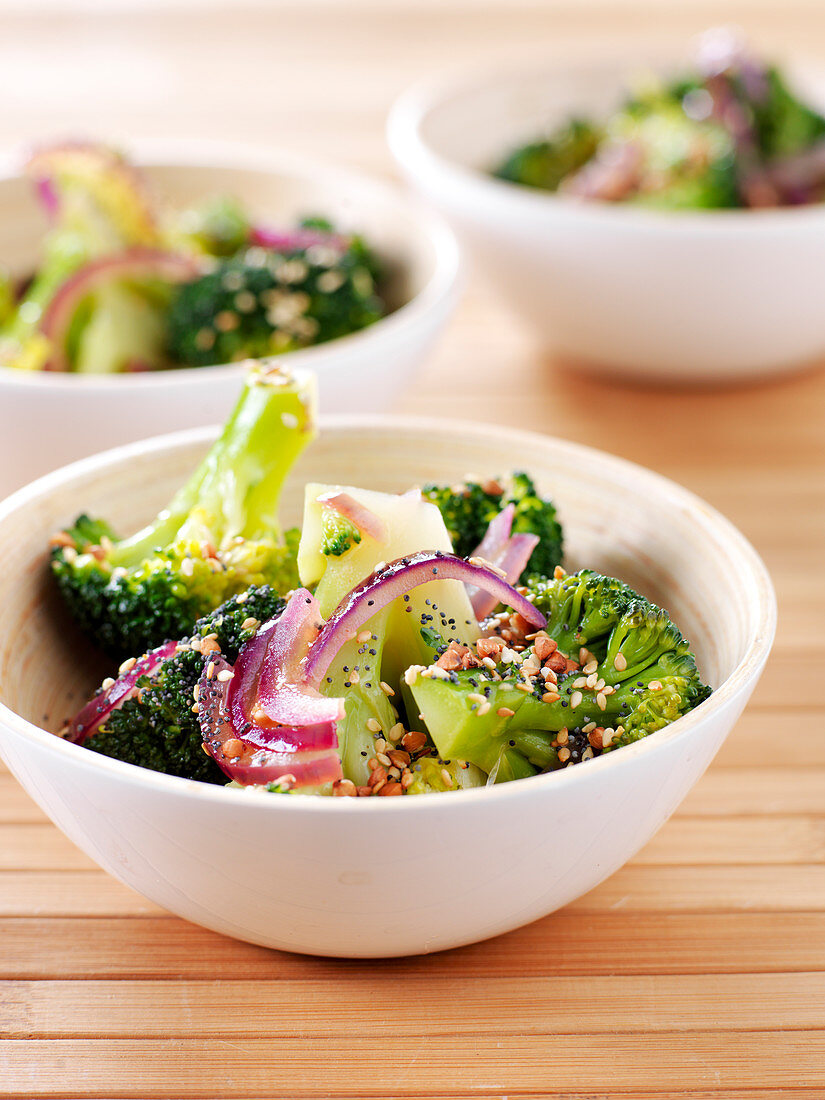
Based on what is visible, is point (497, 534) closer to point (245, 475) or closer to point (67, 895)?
point (245, 475)

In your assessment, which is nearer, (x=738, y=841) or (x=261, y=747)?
(x=261, y=747)

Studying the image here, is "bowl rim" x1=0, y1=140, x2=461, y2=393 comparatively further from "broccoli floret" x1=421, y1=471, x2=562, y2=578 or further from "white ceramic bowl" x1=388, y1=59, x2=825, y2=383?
"broccoli floret" x1=421, y1=471, x2=562, y2=578

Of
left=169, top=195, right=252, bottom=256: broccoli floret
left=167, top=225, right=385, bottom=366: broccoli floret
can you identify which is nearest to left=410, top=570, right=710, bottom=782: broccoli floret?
left=167, top=225, right=385, bottom=366: broccoli floret

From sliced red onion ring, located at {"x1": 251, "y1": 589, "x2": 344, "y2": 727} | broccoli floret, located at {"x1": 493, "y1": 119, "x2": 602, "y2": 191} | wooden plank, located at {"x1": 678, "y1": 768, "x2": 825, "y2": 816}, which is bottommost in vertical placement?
wooden plank, located at {"x1": 678, "y1": 768, "x2": 825, "y2": 816}

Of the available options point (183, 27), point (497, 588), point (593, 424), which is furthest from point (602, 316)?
point (183, 27)

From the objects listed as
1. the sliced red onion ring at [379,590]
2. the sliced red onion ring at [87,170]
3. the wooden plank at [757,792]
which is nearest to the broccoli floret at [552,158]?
the sliced red onion ring at [87,170]

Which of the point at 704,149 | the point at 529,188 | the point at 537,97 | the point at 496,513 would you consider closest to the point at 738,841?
the point at 496,513
